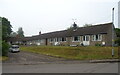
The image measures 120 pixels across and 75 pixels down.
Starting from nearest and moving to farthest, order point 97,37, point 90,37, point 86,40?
1. point 97,37
2. point 90,37
3. point 86,40

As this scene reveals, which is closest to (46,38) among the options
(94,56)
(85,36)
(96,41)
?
(85,36)

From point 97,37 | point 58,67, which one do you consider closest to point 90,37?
point 97,37

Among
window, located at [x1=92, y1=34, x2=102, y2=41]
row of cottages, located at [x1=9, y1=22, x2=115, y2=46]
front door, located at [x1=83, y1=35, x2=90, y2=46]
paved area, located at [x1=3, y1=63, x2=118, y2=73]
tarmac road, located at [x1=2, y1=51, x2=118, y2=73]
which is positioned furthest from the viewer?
front door, located at [x1=83, y1=35, x2=90, y2=46]

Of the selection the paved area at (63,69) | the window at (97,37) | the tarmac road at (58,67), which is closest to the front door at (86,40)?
the window at (97,37)

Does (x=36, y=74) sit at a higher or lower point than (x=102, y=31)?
lower

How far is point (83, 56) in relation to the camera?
27328 mm

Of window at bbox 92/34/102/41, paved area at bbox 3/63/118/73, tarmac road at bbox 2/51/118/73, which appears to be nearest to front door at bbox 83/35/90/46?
window at bbox 92/34/102/41

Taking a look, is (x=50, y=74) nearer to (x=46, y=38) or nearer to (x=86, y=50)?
(x=86, y=50)

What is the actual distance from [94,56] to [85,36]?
21.1 m

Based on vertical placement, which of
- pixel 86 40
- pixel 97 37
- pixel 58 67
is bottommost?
pixel 58 67

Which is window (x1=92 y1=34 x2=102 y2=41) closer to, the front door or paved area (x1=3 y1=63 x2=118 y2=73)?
the front door

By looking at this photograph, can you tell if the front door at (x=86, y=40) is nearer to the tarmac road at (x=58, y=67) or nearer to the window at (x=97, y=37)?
the window at (x=97, y=37)

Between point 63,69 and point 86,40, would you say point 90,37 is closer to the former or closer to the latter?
point 86,40

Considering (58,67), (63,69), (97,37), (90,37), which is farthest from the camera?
(90,37)
